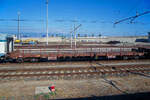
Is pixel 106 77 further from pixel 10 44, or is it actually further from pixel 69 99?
pixel 10 44

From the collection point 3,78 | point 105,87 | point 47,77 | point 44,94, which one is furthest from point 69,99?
point 3,78

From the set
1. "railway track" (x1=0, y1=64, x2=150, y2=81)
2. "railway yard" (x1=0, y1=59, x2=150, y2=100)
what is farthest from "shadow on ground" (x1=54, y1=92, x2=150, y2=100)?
"railway track" (x1=0, y1=64, x2=150, y2=81)

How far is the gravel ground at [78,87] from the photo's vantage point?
6.36 meters

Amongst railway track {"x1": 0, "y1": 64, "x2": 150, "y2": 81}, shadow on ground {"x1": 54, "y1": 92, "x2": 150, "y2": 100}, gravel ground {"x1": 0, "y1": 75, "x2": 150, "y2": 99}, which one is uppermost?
railway track {"x1": 0, "y1": 64, "x2": 150, "y2": 81}

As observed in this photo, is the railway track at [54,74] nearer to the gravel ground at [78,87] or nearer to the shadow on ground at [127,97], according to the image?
the gravel ground at [78,87]

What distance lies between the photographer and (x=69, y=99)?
18.7ft

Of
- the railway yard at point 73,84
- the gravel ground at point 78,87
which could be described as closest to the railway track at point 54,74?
the railway yard at point 73,84

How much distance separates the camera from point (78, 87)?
7.18m

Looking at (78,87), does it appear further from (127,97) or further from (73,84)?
(127,97)

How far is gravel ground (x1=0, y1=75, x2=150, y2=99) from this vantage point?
20.9 feet

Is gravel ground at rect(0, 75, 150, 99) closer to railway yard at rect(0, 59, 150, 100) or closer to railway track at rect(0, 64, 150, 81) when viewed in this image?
railway yard at rect(0, 59, 150, 100)

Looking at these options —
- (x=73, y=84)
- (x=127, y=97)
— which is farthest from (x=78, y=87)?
(x=127, y=97)

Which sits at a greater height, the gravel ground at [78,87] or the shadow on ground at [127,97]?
the gravel ground at [78,87]

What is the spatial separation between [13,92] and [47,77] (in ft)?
9.26
